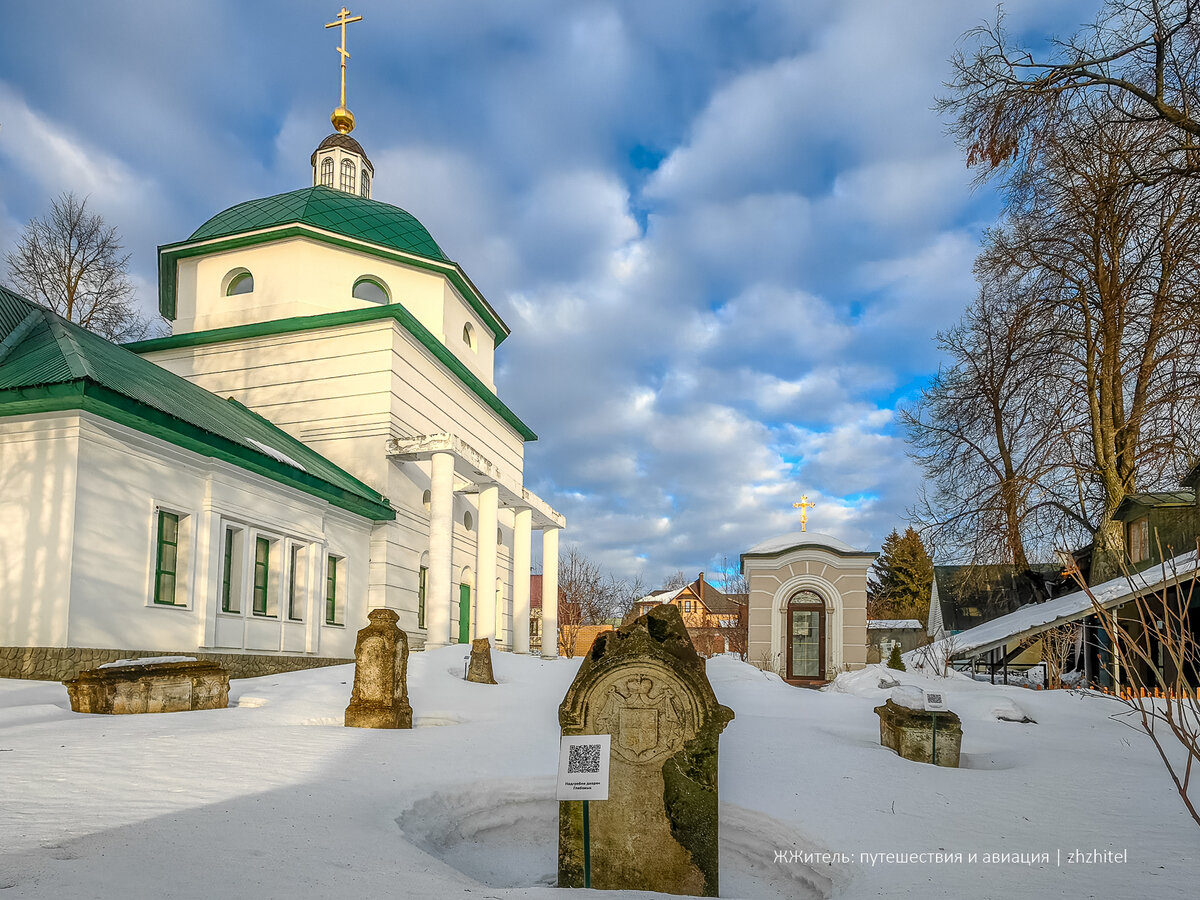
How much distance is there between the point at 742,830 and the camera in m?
5.76

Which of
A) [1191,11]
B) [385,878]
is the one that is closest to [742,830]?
[385,878]

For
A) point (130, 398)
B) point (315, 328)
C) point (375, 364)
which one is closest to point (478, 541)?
point (375, 364)

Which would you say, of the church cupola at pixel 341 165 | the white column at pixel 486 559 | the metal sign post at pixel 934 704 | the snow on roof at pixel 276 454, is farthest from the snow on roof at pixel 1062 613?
the church cupola at pixel 341 165

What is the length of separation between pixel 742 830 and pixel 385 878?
2.87 m

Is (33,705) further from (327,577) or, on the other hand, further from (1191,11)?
(1191,11)

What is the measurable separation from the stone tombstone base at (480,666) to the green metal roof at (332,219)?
41.8ft

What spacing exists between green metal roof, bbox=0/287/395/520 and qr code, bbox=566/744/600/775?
10.6 meters

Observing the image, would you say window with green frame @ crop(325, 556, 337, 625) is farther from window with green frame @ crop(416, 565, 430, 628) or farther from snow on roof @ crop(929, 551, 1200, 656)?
snow on roof @ crop(929, 551, 1200, 656)

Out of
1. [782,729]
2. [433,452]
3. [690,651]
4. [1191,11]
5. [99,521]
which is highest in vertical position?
[1191,11]

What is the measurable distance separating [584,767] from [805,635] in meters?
20.2

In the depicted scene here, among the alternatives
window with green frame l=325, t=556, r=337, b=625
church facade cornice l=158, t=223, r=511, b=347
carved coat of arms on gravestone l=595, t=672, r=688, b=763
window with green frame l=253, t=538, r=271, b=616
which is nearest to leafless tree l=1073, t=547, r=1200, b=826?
carved coat of arms on gravestone l=595, t=672, r=688, b=763

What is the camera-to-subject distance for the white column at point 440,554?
19.5 metres

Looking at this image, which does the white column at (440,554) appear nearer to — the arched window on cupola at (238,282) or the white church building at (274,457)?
the white church building at (274,457)

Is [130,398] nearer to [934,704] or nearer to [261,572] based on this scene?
[261,572]
